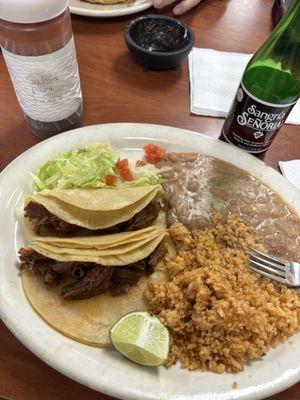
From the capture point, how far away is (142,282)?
1.21m

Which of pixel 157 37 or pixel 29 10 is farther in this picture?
pixel 157 37

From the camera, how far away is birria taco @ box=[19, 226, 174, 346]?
1.09 m

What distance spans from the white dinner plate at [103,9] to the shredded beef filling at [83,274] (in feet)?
5.00

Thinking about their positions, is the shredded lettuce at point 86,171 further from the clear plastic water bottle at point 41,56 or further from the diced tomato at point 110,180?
the clear plastic water bottle at point 41,56

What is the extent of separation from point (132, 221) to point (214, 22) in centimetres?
168

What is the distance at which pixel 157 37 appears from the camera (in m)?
1.84

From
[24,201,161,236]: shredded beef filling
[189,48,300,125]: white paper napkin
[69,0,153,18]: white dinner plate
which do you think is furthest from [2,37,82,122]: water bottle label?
[69,0,153,18]: white dinner plate

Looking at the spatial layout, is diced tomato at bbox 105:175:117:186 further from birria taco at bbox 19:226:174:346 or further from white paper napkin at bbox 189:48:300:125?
white paper napkin at bbox 189:48:300:125

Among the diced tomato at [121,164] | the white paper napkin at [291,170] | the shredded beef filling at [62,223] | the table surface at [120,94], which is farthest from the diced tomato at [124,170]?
the white paper napkin at [291,170]

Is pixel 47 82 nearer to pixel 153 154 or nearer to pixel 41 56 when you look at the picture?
pixel 41 56

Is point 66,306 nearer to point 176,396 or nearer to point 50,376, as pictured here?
point 50,376

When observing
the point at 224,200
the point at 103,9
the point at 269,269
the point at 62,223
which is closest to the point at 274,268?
the point at 269,269

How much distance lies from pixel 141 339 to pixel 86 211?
0.47 m

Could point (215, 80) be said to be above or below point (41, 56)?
below
